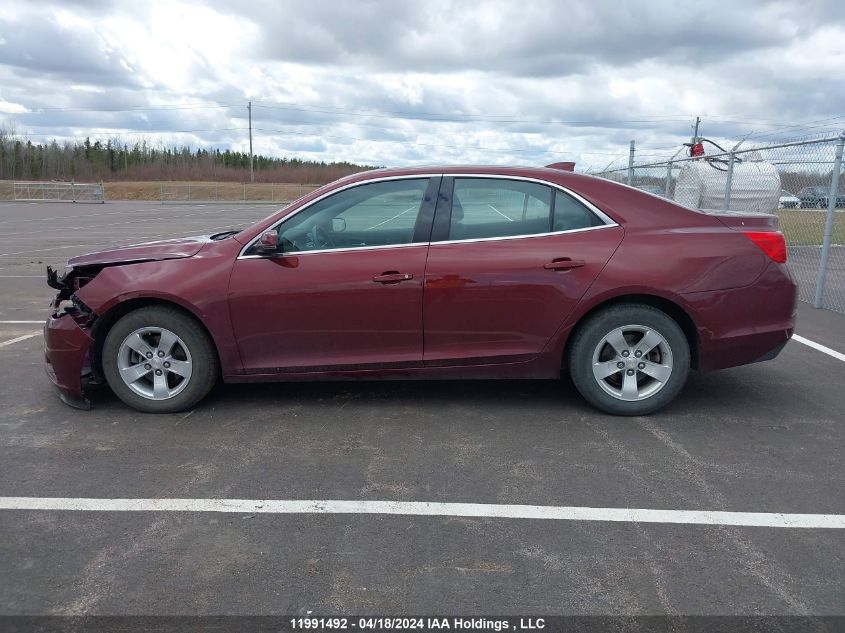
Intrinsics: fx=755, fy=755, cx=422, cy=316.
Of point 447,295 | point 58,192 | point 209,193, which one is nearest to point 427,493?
point 447,295

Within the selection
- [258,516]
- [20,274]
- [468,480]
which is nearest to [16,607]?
[258,516]

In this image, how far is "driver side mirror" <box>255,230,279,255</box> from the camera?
15.8ft

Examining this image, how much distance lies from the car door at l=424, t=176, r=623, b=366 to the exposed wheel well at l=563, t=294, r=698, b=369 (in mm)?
191

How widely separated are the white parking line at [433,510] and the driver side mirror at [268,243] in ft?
5.62

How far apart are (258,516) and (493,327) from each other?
1988mm

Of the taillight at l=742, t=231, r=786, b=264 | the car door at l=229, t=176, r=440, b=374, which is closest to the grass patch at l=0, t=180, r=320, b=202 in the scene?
the car door at l=229, t=176, r=440, b=374

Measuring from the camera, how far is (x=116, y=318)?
5.05m

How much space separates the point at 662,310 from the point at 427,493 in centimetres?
214

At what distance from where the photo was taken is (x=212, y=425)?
491 cm

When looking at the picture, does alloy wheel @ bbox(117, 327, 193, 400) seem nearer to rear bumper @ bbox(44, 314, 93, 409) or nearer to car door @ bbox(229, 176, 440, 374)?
rear bumper @ bbox(44, 314, 93, 409)

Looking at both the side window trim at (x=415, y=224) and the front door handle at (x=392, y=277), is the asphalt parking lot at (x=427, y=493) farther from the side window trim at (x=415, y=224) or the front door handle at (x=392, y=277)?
the side window trim at (x=415, y=224)

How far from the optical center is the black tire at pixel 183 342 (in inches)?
195

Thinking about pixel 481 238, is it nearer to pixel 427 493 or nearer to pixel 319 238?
pixel 319 238

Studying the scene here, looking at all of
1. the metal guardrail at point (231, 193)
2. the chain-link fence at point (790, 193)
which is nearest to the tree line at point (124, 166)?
the metal guardrail at point (231, 193)
